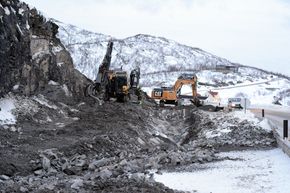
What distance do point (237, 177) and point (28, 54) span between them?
16827 millimetres

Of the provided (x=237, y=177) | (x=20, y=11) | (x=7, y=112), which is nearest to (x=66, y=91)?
(x=20, y=11)

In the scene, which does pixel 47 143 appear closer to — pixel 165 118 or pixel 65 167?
pixel 65 167

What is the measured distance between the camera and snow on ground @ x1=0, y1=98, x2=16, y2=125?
20.8 meters

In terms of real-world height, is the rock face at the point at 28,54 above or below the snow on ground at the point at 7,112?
above

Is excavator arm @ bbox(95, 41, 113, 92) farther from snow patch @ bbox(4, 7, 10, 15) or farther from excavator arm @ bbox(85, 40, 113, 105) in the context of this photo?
snow patch @ bbox(4, 7, 10, 15)

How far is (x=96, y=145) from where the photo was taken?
62.8 ft

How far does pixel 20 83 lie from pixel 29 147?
8743 mm

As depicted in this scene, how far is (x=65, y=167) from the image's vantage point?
1492 centimetres

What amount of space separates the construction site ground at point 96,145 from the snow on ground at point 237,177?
2.25 ft

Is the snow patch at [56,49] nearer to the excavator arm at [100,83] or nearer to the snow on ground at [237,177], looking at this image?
the excavator arm at [100,83]

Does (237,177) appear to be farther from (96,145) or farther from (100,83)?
(100,83)

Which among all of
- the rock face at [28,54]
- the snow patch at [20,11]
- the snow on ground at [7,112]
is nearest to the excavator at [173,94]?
the rock face at [28,54]

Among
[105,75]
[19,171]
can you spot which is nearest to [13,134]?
[19,171]

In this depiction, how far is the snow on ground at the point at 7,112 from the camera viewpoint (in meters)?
20.8
